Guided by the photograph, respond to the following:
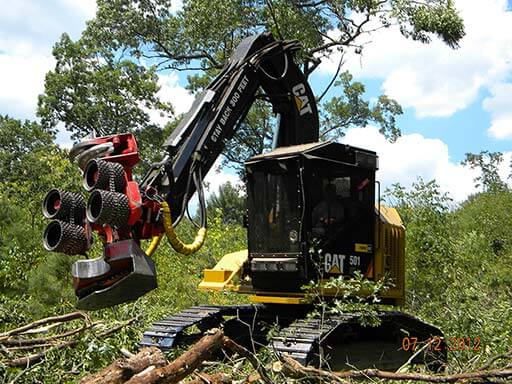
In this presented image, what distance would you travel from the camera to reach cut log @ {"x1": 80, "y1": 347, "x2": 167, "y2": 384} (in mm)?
3734

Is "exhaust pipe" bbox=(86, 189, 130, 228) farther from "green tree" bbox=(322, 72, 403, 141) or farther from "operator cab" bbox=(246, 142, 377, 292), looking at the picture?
"green tree" bbox=(322, 72, 403, 141)

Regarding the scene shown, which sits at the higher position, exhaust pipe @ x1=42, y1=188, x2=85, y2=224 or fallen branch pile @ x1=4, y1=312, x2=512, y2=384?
exhaust pipe @ x1=42, y1=188, x2=85, y2=224

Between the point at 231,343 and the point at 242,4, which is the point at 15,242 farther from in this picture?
the point at 242,4

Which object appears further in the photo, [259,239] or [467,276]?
[467,276]

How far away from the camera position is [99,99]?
26.2 m

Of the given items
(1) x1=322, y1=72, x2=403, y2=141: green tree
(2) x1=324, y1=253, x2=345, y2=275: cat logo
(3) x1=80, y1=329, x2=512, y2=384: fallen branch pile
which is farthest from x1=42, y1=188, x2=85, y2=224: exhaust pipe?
(1) x1=322, y1=72, x2=403, y2=141: green tree

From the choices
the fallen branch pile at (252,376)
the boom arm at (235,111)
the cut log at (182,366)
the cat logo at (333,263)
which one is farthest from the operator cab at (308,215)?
the cut log at (182,366)

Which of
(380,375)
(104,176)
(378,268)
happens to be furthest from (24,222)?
(380,375)

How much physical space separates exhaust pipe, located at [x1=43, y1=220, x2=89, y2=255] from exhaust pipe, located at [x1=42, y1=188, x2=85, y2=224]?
0.28 ft

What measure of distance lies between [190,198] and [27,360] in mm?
2140

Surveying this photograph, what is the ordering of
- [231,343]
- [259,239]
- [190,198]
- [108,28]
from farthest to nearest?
[108,28]
[259,239]
[190,198]
[231,343]

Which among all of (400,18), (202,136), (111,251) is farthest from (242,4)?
(111,251)

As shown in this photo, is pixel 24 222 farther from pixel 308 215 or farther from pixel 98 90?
pixel 98 90
